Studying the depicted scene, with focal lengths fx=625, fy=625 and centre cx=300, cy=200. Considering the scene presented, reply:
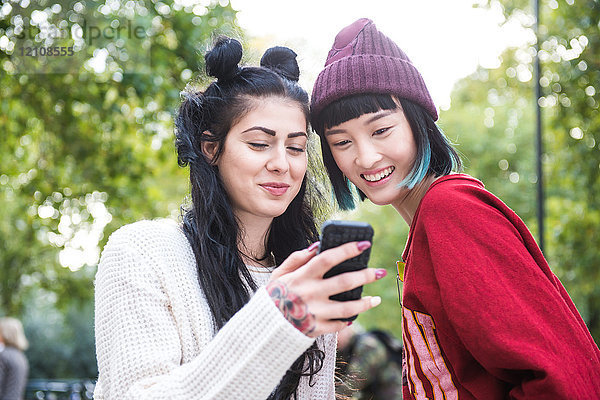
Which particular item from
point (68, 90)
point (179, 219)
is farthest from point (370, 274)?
point (68, 90)

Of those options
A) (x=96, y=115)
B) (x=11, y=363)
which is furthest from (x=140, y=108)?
(x=11, y=363)

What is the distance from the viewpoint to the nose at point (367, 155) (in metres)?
2.16

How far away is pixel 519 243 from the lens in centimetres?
170

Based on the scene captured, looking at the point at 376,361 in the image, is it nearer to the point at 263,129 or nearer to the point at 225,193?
the point at 225,193

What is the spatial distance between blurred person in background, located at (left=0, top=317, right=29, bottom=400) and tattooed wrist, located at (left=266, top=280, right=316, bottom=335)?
6832mm

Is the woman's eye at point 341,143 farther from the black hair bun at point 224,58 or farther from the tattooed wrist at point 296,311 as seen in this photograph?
the tattooed wrist at point 296,311

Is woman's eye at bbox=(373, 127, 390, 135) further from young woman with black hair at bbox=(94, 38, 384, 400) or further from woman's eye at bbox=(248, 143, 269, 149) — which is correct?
woman's eye at bbox=(248, 143, 269, 149)

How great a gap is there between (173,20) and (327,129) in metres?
3.53

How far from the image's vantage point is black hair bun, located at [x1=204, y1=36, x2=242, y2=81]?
2258 mm

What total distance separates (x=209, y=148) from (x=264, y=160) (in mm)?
269

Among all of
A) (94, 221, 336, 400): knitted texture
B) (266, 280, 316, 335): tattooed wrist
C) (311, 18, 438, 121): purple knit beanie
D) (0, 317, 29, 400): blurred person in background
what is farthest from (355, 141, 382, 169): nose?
(0, 317, 29, 400): blurred person in background

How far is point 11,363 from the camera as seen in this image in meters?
7.38

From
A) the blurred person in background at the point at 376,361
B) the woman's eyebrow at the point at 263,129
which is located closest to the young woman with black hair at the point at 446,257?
the woman's eyebrow at the point at 263,129

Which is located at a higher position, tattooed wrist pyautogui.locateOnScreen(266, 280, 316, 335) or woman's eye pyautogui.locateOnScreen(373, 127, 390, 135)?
woman's eye pyautogui.locateOnScreen(373, 127, 390, 135)
